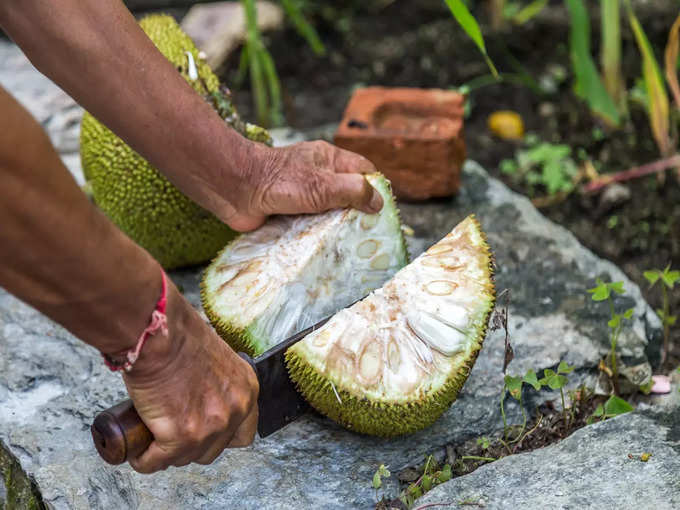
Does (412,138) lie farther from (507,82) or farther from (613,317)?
(507,82)

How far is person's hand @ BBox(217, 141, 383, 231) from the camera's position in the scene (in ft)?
7.10

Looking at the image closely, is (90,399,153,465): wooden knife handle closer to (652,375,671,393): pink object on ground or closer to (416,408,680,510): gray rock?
(416,408,680,510): gray rock

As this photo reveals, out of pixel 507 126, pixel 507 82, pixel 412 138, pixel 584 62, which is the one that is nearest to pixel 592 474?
pixel 412 138

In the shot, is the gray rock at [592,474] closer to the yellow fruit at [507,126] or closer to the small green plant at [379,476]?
the small green plant at [379,476]

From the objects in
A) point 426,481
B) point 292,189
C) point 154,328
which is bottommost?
point 426,481

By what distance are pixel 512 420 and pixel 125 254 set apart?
120cm

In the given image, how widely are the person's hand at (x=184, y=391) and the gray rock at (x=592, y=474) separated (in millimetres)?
515

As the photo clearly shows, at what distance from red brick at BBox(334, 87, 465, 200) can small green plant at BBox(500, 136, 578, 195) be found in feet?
2.03

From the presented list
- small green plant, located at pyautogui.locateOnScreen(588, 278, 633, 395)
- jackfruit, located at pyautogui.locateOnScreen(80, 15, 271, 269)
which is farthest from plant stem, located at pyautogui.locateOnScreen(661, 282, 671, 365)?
jackfruit, located at pyautogui.locateOnScreen(80, 15, 271, 269)

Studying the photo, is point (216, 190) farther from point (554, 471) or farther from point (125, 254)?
point (554, 471)

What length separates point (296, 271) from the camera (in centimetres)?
212

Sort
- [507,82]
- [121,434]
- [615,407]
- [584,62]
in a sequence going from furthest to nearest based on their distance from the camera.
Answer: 1. [507,82]
2. [584,62]
3. [615,407]
4. [121,434]

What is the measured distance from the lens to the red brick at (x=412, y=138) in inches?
112

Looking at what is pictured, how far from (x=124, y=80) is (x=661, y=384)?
1.60m
